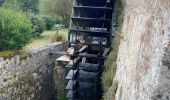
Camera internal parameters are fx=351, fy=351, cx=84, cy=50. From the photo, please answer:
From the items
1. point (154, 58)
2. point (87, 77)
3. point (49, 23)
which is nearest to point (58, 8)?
point (49, 23)

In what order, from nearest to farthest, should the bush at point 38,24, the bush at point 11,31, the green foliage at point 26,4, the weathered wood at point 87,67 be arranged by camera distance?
the weathered wood at point 87,67
the bush at point 11,31
the bush at point 38,24
the green foliage at point 26,4

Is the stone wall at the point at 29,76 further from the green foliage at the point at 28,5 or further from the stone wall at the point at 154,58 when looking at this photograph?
the green foliage at the point at 28,5

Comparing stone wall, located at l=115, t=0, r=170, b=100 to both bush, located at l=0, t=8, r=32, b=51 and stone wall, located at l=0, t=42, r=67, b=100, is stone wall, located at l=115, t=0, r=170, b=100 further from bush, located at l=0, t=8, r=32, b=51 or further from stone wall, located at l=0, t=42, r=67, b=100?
bush, located at l=0, t=8, r=32, b=51

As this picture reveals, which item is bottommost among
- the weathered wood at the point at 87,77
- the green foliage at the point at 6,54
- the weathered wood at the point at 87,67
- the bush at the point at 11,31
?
the weathered wood at the point at 87,77

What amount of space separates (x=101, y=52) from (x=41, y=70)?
12.7 feet

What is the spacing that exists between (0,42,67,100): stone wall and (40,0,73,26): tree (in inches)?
422

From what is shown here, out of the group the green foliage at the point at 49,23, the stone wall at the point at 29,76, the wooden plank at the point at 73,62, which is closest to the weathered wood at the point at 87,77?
the wooden plank at the point at 73,62

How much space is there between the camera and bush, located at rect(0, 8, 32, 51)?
1355 cm

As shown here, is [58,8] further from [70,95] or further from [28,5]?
[70,95]

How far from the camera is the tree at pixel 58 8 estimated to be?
90.7 feet

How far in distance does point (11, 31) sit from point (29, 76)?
1.89 meters

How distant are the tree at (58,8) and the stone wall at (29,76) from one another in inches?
422

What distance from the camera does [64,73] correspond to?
49.2 feet

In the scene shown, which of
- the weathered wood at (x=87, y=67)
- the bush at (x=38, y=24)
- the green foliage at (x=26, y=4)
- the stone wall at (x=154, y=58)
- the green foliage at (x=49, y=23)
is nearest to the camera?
the stone wall at (x=154, y=58)
